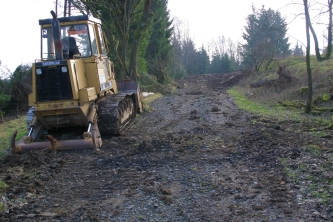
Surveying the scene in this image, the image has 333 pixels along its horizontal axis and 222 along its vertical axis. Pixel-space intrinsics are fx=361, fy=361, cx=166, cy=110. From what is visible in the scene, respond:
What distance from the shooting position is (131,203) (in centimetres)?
523

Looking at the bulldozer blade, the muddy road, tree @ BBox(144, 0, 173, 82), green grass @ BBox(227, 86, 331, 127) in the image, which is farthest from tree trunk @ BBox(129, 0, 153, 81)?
tree @ BBox(144, 0, 173, 82)

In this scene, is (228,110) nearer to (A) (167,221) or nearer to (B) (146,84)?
(A) (167,221)

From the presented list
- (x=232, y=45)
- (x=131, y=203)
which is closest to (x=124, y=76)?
(x=131, y=203)

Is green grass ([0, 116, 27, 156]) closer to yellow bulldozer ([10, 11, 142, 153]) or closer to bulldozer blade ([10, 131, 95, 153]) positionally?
bulldozer blade ([10, 131, 95, 153])

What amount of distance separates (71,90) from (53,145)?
4.61 ft

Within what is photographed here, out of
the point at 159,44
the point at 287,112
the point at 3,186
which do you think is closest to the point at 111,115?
the point at 3,186

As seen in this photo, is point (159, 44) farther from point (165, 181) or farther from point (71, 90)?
point (165, 181)

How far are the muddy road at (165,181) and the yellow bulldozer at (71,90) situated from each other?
478 millimetres

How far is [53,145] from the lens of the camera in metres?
8.33

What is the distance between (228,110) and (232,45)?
76019 mm

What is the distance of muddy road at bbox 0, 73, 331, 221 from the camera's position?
4.82m

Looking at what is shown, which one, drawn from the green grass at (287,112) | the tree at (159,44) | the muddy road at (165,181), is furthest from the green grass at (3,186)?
the tree at (159,44)

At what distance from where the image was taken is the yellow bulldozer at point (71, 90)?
343 inches

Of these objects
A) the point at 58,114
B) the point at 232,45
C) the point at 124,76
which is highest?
the point at 232,45
